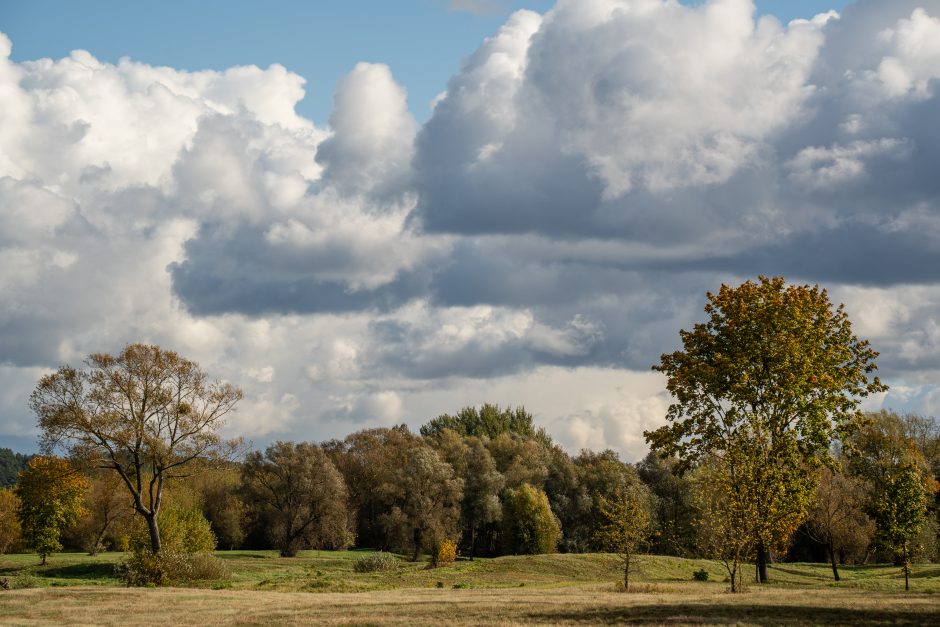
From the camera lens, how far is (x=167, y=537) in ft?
244

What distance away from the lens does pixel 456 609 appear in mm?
36812

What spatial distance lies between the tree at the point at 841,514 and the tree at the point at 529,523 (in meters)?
30.5

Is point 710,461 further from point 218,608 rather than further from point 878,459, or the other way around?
point 878,459

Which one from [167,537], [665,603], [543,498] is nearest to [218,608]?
[665,603]

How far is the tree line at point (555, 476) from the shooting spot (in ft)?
159

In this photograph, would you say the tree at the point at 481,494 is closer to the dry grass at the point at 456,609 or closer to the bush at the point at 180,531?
the bush at the point at 180,531

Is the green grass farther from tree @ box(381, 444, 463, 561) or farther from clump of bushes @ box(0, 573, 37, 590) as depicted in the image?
tree @ box(381, 444, 463, 561)

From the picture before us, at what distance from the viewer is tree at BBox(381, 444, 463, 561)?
4117 inches

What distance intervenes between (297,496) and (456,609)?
250 ft

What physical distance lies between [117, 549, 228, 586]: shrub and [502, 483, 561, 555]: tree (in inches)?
2334

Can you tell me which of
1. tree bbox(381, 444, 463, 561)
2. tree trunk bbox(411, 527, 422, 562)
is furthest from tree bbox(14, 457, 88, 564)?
tree trunk bbox(411, 527, 422, 562)

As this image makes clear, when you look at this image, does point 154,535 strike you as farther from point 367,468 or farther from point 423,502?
point 367,468

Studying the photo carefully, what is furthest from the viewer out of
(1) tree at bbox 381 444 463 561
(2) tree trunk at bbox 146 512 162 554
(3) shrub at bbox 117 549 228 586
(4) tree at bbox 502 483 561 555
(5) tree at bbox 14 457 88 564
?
(4) tree at bbox 502 483 561 555

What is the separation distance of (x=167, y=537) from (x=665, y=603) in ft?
163
